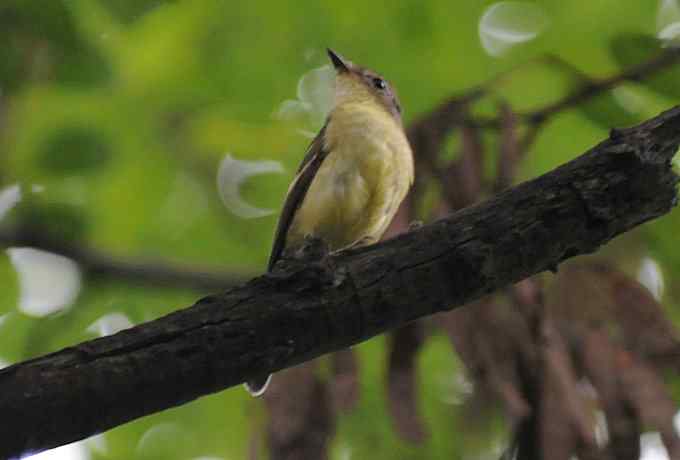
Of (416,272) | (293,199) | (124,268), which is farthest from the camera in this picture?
(124,268)

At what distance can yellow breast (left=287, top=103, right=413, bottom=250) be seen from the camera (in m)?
4.74

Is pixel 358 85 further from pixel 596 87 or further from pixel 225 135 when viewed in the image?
pixel 596 87

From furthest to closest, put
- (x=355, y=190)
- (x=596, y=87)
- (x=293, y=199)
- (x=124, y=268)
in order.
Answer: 1. (x=124, y=268)
2. (x=596, y=87)
3. (x=293, y=199)
4. (x=355, y=190)

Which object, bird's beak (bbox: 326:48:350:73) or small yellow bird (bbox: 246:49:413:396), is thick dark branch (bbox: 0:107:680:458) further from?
bird's beak (bbox: 326:48:350:73)

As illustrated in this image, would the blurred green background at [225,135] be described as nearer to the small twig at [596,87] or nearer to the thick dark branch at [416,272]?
the small twig at [596,87]

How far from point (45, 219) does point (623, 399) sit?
290 centimetres

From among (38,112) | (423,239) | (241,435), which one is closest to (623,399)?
(423,239)

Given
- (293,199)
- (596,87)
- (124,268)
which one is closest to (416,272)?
(293,199)

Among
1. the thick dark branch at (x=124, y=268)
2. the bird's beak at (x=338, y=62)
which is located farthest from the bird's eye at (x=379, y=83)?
the thick dark branch at (x=124, y=268)

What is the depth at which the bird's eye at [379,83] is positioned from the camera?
19.2 ft

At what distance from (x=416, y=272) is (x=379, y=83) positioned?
304cm

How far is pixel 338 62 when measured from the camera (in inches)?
229

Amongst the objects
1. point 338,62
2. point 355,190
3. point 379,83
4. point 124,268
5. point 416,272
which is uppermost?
point 338,62

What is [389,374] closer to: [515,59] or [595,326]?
[595,326]
